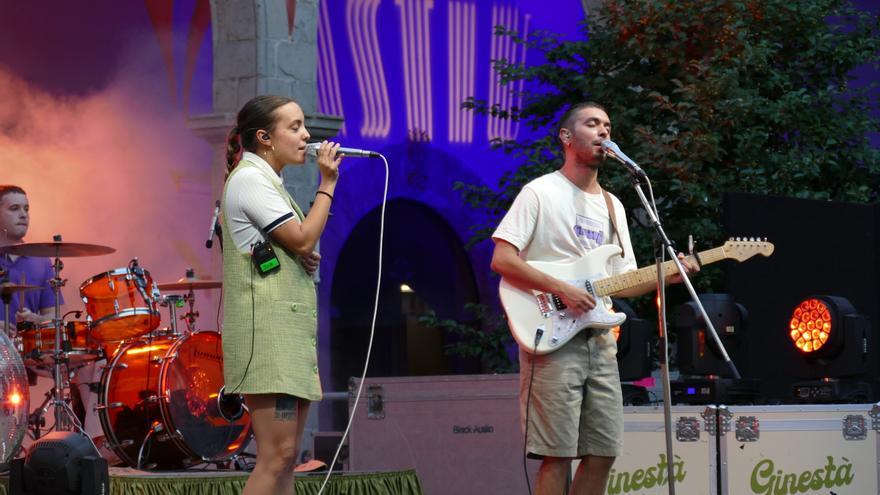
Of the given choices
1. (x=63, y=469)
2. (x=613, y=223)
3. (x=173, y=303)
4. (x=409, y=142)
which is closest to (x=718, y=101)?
(x=409, y=142)

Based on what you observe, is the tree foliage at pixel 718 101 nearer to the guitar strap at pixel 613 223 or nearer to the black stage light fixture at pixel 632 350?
the black stage light fixture at pixel 632 350

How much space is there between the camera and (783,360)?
24.0 feet

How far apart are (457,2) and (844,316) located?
20.9 feet

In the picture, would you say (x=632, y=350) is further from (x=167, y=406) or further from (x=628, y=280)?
(x=167, y=406)

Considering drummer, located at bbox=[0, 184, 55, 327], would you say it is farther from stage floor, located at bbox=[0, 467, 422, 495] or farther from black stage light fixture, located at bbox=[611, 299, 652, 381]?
black stage light fixture, located at bbox=[611, 299, 652, 381]

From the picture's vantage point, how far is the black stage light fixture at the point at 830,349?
6.18 m

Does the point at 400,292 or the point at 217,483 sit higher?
the point at 400,292

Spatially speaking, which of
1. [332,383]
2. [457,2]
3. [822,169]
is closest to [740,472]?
[822,169]

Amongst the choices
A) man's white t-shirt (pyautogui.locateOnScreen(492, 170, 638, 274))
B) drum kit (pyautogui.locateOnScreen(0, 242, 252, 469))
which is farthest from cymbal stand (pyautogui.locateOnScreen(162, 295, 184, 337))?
man's white t-shirt (pyautogui.locateOnScreen(492, 170, 638, 274))

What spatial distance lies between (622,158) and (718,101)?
4.25 metres

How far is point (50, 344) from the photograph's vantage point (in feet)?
23.2

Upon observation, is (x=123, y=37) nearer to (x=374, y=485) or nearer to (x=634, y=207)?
(x=634, y=207)

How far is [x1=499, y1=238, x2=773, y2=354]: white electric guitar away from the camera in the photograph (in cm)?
453

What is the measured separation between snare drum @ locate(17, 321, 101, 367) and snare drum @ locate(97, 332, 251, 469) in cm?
19
